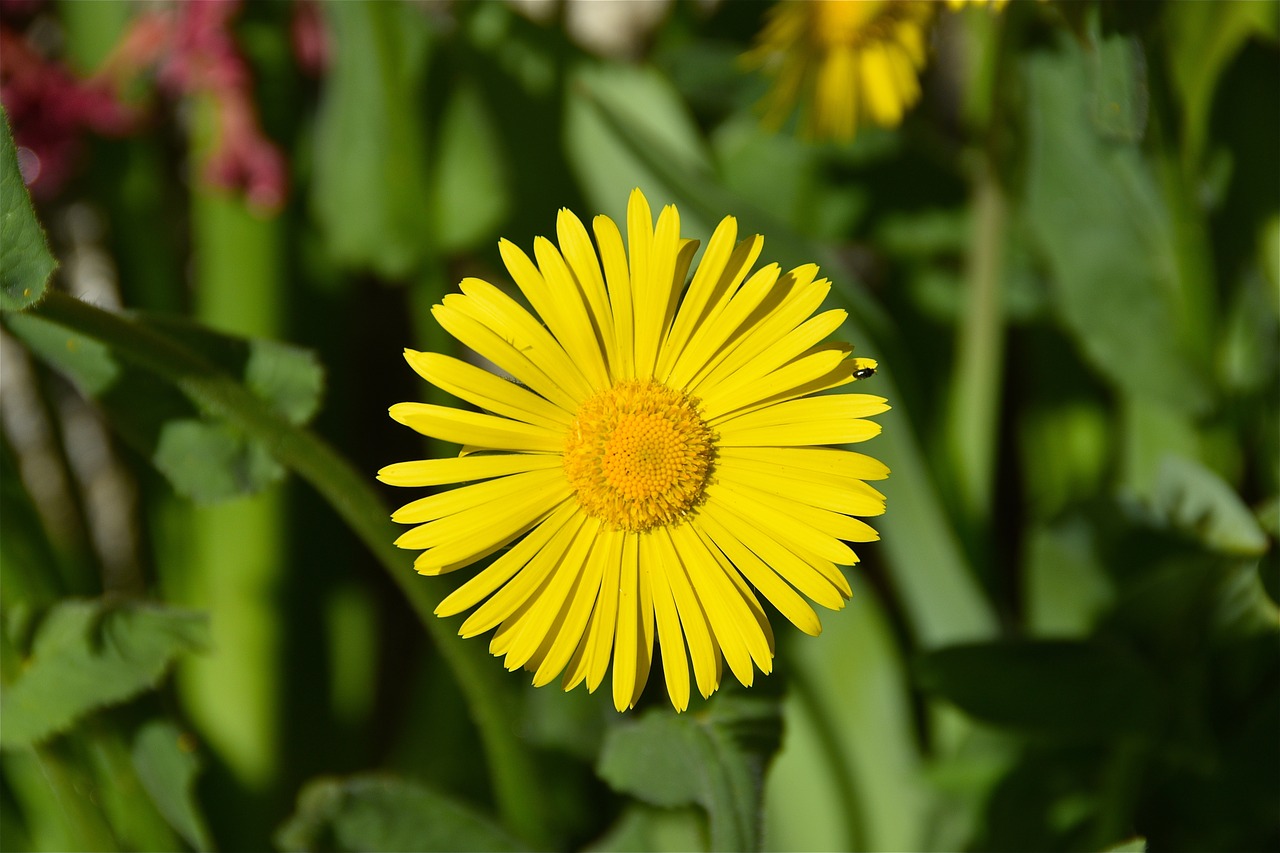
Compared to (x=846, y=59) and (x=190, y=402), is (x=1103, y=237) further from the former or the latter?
(x=190, y=402)

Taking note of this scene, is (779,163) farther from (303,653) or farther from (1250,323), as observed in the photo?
(303,653)

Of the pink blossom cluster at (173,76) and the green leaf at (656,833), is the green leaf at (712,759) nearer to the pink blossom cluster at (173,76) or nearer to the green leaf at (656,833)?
the green leaf at (656,833)

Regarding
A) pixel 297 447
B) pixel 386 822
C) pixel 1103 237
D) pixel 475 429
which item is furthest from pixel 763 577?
pixel 1103 237

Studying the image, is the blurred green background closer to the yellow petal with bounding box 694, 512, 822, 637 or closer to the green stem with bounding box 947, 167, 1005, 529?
the green stem with bounding box 947, 167, 1005, 529

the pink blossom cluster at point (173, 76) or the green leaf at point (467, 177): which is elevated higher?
the pink blossom cluster at point (173, 76)

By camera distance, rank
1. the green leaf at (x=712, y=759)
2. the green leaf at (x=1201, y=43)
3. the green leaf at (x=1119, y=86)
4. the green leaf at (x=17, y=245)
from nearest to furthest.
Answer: the green leaf at (x=17, y=245)
the green leaf at (x=712, y=759)
the green leaf at (x=1119, y=86)
the green leaf at (x=1201, y=43)

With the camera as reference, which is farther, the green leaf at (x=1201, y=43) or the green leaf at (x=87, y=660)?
the green leaf at (x=1201, y=43)

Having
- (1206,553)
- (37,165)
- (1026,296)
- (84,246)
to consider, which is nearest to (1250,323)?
(1026,296)

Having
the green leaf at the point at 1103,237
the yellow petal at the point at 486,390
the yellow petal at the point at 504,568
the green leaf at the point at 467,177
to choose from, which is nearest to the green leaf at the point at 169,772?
the yellow petal at the point at 504,568
